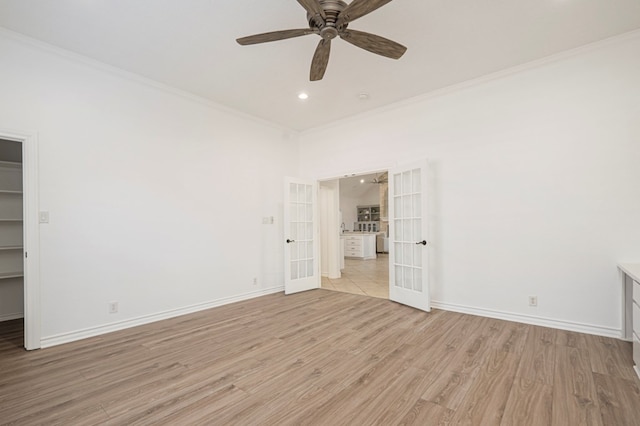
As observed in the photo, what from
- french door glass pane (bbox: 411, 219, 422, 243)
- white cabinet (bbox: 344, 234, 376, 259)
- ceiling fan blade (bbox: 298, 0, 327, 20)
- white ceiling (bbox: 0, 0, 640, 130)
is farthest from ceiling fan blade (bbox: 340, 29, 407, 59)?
white cabinet (bbox: 344, 234, 376, 259)

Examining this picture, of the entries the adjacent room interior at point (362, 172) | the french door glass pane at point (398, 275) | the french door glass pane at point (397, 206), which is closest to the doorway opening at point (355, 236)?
the french door glass pane at point (398, 275)

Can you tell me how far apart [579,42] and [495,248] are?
2390mm

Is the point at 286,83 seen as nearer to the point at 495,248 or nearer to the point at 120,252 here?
the point at 120,252

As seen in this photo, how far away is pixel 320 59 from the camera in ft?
8.90

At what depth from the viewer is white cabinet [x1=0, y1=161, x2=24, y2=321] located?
156 inches

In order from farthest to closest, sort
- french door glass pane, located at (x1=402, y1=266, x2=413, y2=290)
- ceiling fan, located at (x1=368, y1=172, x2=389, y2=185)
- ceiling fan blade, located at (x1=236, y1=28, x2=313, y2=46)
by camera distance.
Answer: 1. ceiling fan, located at (x1=368, y1=172, x2=389, y2=185)
2. french door glass pane, located at (x1=402, y1=266, x2=413, y2=290)
3. ceiling fan blade, located at (x1=236, y1=28, x2=313, y2=46)

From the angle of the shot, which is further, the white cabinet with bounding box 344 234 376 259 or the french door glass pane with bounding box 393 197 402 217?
the white cabinet with bounding box 344 234 376 259

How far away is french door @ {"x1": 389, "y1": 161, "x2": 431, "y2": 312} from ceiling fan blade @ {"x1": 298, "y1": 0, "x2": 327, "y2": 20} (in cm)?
254

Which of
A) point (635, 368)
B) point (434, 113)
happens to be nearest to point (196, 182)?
point (434, 113)

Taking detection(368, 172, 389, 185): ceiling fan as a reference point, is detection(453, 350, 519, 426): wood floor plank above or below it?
below

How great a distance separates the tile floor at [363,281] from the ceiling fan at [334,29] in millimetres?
3653

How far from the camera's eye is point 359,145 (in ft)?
17.0

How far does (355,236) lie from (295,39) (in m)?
7.42

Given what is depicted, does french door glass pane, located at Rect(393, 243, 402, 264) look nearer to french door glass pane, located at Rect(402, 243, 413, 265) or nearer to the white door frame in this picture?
french door glass pane, located at Rect(402, 243, 413, 265)
